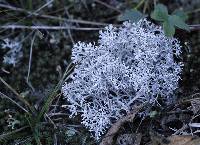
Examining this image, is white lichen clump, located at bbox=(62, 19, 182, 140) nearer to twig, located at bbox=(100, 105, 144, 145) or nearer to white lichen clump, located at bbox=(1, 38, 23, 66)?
twig, located at bbox=(100, 105, 144, 145)

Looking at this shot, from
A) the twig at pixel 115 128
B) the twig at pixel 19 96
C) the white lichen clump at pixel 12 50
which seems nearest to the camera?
the twig at pixel 115 128

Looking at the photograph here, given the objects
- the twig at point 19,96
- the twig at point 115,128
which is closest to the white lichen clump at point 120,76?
the twig at point 115,128

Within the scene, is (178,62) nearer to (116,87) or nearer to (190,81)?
(190,81)

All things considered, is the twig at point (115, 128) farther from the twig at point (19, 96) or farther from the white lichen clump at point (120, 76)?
the twig at point (19, 96)

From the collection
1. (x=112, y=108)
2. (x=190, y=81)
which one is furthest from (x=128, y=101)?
(x=190, y=81)

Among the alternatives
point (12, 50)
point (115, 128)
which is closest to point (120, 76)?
point (115, 128)

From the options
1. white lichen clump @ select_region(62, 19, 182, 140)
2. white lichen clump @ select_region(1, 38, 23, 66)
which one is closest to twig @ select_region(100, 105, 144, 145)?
white lichen clump @ select_region(62, 19, 182, 140)

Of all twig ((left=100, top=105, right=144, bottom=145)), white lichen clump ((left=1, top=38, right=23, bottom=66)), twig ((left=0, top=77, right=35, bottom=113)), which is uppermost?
white lichen clump ((left=1, top=38, right=23, bottom=66))

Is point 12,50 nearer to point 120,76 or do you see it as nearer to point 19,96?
point 19,96
